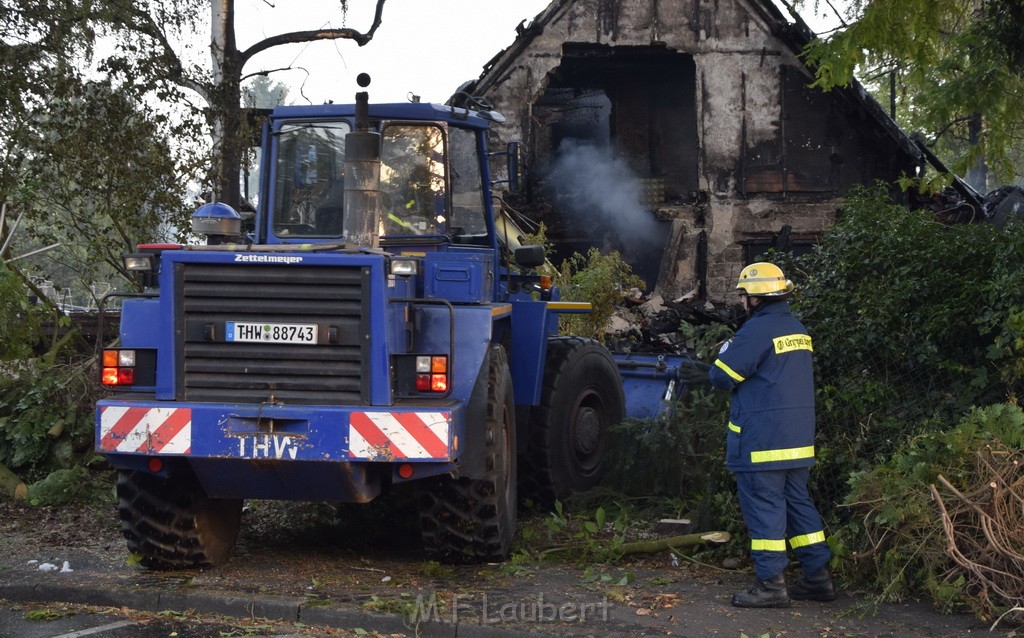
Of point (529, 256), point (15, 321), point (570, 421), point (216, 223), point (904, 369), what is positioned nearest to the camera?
point (216, 223)

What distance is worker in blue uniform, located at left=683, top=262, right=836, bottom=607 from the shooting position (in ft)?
20.7

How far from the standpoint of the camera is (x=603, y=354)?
9695mm

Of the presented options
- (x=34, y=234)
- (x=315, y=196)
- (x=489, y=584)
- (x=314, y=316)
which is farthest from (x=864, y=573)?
(x=34, y=234)

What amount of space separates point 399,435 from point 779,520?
2093 millimetres

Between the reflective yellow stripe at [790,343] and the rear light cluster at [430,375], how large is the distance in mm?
1817

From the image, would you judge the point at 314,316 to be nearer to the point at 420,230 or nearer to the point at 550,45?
the point at 420,230

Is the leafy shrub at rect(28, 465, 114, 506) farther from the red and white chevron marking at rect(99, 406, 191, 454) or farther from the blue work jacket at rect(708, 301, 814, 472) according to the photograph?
the blue work jacket at rect(708, 301, 814, 472)

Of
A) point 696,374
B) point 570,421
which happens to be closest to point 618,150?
point 696,374

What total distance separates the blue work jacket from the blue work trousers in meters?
0.09

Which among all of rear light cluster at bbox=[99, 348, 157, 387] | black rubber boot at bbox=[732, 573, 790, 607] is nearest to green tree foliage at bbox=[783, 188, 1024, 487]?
black rubber boot at bbox=[732, 573, 790, 607]

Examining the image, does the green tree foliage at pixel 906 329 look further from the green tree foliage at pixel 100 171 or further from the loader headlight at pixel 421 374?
the green tree foliage at pixel 100 171

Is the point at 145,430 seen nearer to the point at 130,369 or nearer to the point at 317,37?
the point at 130,369

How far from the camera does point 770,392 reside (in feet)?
20.8

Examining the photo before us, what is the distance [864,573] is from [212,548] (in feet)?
12.4
